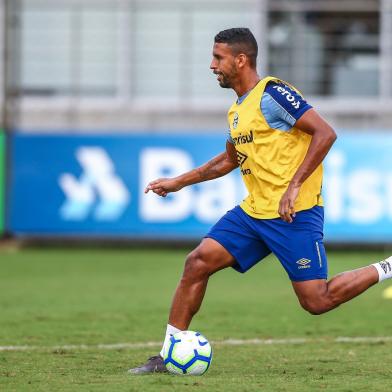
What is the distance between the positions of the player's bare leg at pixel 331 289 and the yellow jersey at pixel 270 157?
51 cm

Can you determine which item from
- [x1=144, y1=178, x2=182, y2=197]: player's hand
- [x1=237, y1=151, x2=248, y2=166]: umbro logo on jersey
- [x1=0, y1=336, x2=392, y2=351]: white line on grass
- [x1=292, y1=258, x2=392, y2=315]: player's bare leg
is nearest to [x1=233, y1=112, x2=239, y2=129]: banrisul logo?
[x1=237, y1=151, x2=248, y2=166]: umbro logo on jersey

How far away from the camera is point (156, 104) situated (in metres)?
21.1

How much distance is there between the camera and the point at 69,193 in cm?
1855

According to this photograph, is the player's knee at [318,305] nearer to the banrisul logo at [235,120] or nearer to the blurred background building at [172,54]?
the banrisul logo at [235,120]

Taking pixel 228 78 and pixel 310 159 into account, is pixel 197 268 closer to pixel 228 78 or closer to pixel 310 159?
pixel 310 159

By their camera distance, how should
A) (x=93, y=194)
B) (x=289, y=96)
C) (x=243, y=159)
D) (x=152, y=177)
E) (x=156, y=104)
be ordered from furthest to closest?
(x=156, y=104) → (x=93, y=194) → (x=152, y=177) → (x=243, y=159) → (x=289, y=96)

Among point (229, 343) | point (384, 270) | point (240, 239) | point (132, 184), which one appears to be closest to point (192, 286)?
point (240, 239)

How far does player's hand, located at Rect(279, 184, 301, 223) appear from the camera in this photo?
715 cm

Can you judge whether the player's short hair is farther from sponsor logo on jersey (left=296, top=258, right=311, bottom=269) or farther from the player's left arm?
sponsor logo on jersey (left=296, top=258, right=311, bottom=269)

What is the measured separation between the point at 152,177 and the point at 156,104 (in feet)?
10.0

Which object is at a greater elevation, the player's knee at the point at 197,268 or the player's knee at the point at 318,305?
the player's knee at the point at 197,268

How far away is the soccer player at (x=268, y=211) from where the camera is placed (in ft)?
24.2

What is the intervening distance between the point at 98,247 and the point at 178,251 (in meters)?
1.69

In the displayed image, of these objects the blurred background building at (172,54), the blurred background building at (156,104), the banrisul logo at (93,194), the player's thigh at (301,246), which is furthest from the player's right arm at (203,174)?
the blurred background building at (172,54)
